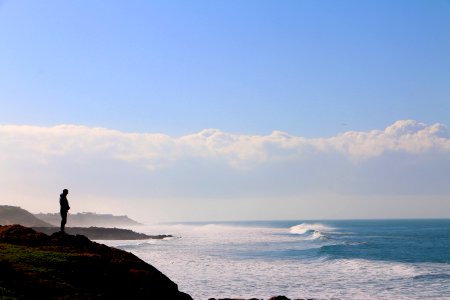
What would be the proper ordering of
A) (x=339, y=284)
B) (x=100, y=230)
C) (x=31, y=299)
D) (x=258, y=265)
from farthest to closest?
→ (x=100, y=230) < (x=258, y=265) < (x=339, y=284) < (x=31, y=299)

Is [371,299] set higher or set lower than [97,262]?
lower

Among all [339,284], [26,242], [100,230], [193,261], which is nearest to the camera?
[26,242]

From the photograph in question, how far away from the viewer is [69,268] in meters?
19.3

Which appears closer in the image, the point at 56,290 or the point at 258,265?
the point at 56,290

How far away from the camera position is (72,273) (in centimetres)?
1898

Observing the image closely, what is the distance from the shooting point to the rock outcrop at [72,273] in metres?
16.6

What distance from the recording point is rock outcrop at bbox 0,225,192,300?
16594 millimetres

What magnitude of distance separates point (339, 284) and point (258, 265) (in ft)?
38.1

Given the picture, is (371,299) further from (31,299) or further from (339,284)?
(31,299)

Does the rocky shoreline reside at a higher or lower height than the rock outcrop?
lower

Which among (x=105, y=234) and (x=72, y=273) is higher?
(x=72, y=273)

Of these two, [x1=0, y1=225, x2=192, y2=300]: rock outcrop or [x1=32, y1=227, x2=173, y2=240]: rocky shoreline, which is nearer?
[x1=0, y1=225, x2=192, y2=300]: rock outcrop

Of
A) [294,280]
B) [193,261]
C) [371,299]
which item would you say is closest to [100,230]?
[193,261]

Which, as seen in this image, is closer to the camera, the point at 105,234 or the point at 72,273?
the point at 72,273
